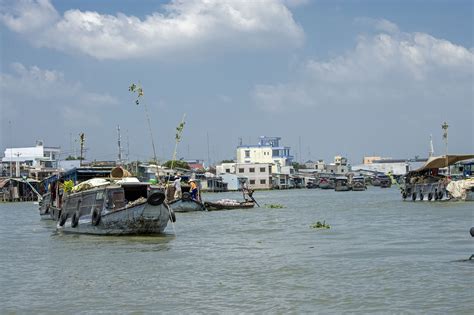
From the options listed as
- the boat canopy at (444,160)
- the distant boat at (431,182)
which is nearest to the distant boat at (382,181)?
the distant boat at (431,182)

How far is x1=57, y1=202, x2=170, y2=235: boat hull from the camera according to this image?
19.5 metres

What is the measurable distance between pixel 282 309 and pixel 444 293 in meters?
2.51

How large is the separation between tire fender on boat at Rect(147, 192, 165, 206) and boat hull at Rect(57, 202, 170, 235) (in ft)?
0.52

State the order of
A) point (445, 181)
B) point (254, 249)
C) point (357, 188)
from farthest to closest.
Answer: point (357, 188) < point (445, 181) < point (254, 249)

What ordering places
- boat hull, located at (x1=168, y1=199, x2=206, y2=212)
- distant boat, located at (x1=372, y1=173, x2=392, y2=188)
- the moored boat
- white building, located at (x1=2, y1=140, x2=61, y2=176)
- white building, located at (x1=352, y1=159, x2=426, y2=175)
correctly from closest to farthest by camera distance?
the moored boat, boat hull, located at (x1=168, y1=199, x2=206, y2=212), white building, located at (x1=2, y1=140, x2=61, y2=176), distant boat, located at (x1=372, y1=173, x2=392, y2=188), white building, located at (x1=352, y1=159, x2=426, y2=175)

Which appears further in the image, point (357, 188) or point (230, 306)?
point (357, 188)

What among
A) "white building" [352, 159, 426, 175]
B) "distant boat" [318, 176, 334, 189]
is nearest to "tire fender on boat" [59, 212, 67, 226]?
"distant boat" [318, 176, 334, 189]

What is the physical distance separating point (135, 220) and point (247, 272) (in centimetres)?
749

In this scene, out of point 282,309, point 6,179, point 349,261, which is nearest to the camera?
point 282,309

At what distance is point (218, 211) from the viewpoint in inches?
1331

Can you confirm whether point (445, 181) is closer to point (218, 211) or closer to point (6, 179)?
point (218, 211)

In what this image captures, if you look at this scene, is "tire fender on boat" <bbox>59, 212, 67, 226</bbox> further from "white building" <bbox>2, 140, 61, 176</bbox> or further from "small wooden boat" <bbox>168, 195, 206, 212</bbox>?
"white building" <bbox>2, 140, 61, 176</bbox>

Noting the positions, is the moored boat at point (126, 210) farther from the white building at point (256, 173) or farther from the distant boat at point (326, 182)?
the distant boat at point (326, 182)

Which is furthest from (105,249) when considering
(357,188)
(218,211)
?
(357,188)
